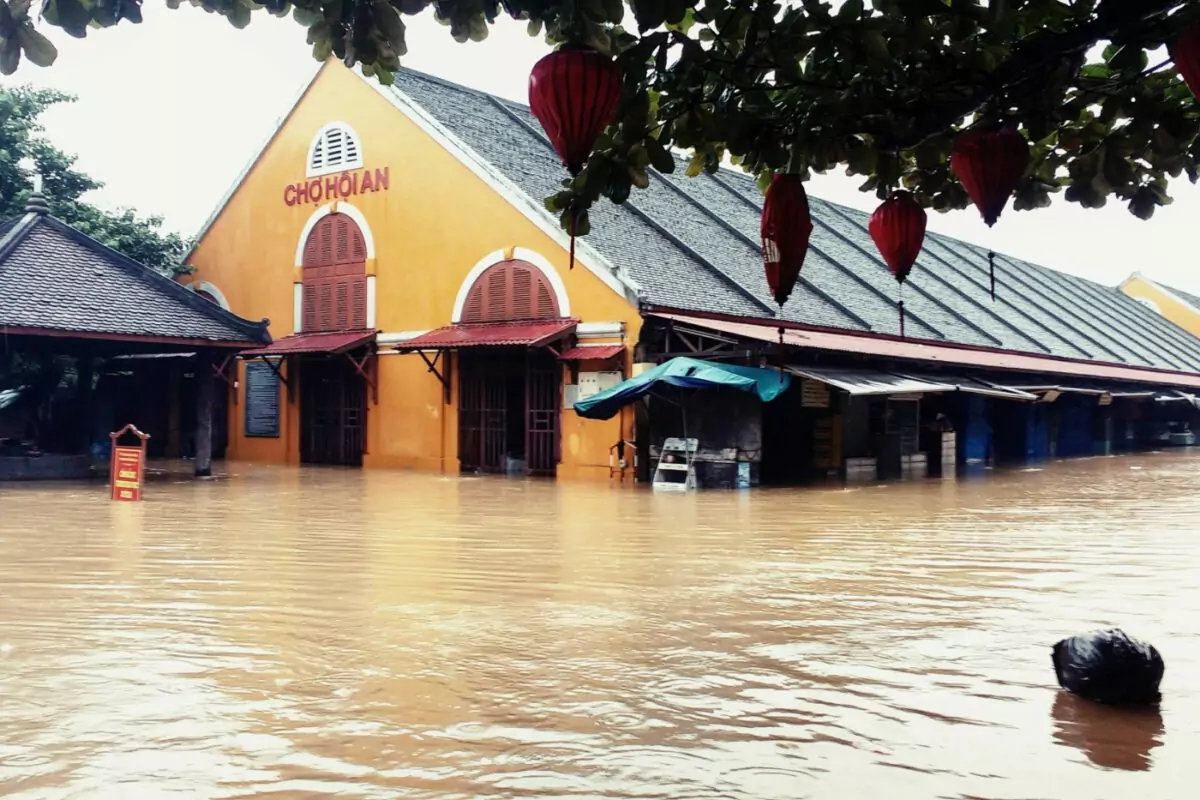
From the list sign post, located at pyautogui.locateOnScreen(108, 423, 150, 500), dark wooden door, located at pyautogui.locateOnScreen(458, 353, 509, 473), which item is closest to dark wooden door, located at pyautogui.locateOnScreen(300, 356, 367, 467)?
dark wooden door, located at pyautogui.locateOnScreen(458, 353, 509, 473)

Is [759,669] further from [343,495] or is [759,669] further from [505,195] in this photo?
[505,195]

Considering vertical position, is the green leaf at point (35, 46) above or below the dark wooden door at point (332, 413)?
above

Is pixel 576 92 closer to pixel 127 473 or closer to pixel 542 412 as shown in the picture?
pixel 127 473

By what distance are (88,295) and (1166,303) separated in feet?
141

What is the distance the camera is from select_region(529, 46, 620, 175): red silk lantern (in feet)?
10.3

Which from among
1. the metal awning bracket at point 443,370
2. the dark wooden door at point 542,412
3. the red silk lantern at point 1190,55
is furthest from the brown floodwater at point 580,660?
the metal awning bracket at point 443,370

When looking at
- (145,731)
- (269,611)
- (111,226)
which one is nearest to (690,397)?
(269,611)

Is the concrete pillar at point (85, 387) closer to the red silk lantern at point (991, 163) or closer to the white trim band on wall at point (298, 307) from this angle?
the white trim band on wall at point (298, 307)

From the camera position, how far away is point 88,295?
55.5ft

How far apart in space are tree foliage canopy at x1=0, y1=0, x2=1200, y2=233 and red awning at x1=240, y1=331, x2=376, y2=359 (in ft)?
56.0

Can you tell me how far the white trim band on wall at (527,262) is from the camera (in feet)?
60.9

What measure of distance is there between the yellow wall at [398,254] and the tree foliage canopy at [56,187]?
4.59 ft

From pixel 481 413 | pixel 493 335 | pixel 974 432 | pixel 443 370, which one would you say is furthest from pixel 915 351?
pixel 443 370

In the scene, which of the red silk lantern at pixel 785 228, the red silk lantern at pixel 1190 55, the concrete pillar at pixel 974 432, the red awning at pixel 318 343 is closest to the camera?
the red silk lantern at pixel 1190 55
